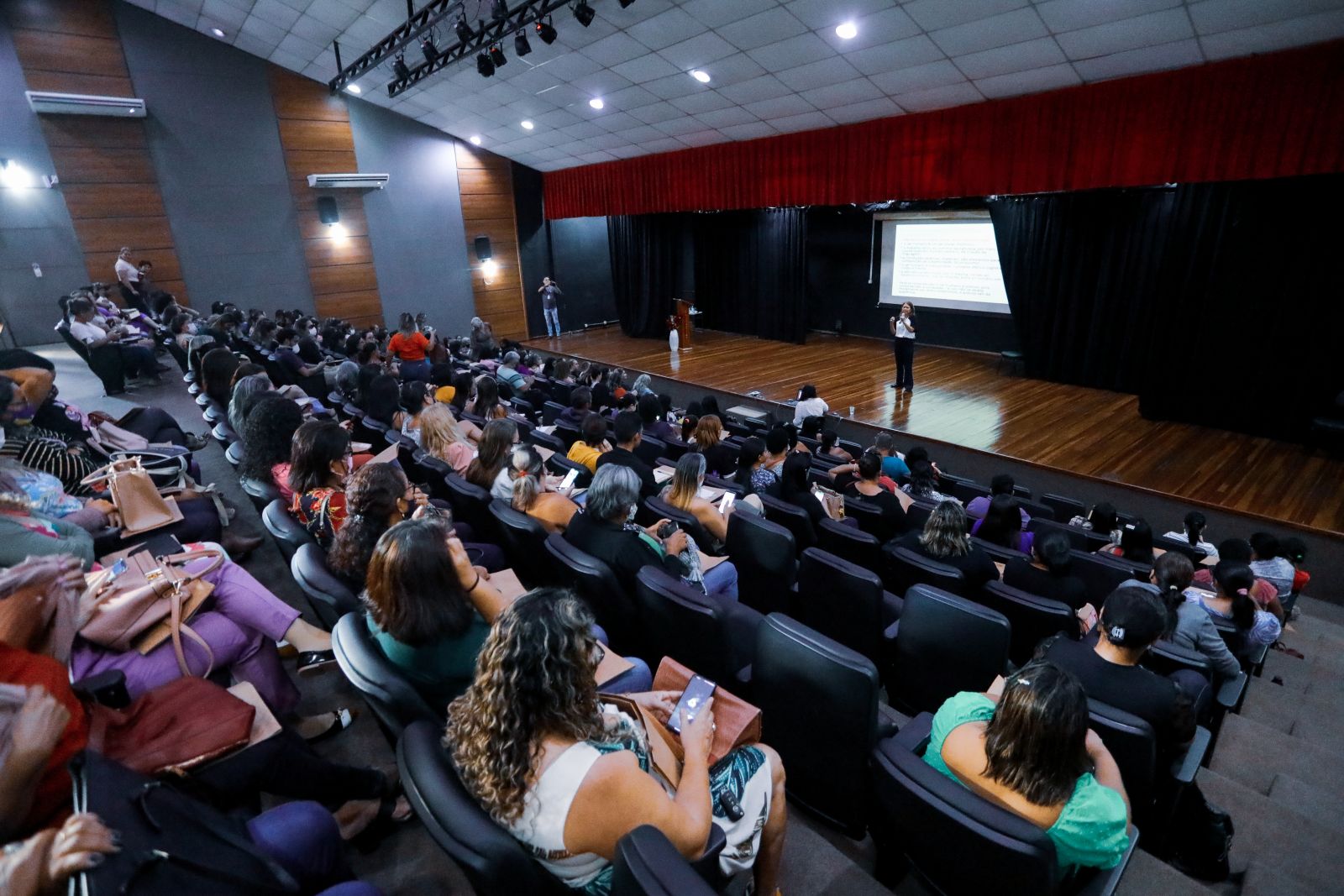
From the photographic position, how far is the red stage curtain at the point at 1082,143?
5254mm

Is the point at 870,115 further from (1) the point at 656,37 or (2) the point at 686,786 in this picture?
(2) the point at 686,786

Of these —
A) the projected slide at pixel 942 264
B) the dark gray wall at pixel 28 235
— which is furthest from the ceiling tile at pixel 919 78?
the dark gray wall at pixel 28 235

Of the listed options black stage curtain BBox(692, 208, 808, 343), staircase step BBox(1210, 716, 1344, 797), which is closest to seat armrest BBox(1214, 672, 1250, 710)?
staircase step BBox(1210, 716, 1344, 797)

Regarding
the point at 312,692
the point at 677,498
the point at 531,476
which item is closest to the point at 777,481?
the point at 677,498

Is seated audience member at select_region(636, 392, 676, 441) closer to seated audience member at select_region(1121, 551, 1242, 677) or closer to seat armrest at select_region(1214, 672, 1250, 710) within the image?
seated audience member at select_region(1121, 551, 1242, 677)

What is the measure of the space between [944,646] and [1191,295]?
7870mm

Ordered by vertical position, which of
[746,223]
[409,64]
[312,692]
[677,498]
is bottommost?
[312,692]

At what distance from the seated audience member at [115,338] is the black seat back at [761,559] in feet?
24.4

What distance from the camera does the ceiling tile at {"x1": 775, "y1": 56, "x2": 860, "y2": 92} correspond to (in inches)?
274

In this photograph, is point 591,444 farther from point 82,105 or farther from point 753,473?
point 82,105

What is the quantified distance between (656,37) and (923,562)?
6.84 m

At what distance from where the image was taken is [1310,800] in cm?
248

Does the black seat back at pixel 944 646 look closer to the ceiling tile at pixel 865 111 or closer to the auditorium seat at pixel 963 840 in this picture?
the auditorium seat at pixel 963 840

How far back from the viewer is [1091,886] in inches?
59.6
